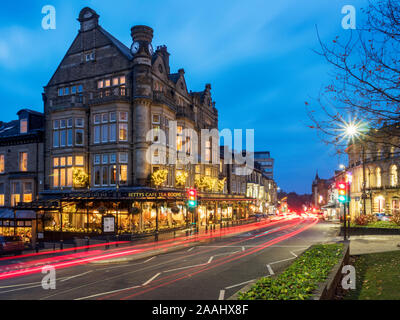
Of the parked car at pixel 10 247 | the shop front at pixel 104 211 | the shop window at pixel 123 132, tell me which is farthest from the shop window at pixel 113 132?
the parked car at pixel 10 247

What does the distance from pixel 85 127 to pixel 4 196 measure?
15.6 meters

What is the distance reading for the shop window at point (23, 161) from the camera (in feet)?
138

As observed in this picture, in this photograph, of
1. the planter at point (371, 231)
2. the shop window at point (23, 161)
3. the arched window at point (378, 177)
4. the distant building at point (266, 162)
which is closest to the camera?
the planter at point (371, 231)

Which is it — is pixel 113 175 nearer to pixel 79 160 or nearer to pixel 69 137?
pixel 79 160

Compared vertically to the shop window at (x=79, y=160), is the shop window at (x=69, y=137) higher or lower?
higher

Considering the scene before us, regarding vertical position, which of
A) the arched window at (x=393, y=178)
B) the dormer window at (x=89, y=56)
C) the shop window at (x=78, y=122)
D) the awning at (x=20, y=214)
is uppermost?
the dormer window at (x=89, y=56)

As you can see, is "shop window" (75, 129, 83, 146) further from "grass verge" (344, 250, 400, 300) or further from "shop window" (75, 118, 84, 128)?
"grass verge" (344, 250, 400, 300)

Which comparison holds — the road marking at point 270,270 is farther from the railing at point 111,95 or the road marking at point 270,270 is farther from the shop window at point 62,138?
the shop window at point 62,138

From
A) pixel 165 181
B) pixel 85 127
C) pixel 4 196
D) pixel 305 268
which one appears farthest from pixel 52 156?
pixel 305 268

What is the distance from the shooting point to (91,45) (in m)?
39.6

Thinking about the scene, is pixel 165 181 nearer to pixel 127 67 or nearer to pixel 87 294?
pixel 127 67

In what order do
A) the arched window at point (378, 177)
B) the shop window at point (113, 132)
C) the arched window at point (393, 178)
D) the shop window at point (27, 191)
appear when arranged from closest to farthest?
1. the shop window at point (113, 132)
2. the shop window at point (27, 191)
3. the arched window at point (393, 178)
4. the arched window at point (378, 177)

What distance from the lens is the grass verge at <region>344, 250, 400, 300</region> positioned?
10938 millimetres

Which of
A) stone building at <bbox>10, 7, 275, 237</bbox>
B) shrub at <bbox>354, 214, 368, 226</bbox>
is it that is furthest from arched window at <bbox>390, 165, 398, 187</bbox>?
stone building at <bbox>10, 7, 275, 237</bbox>
